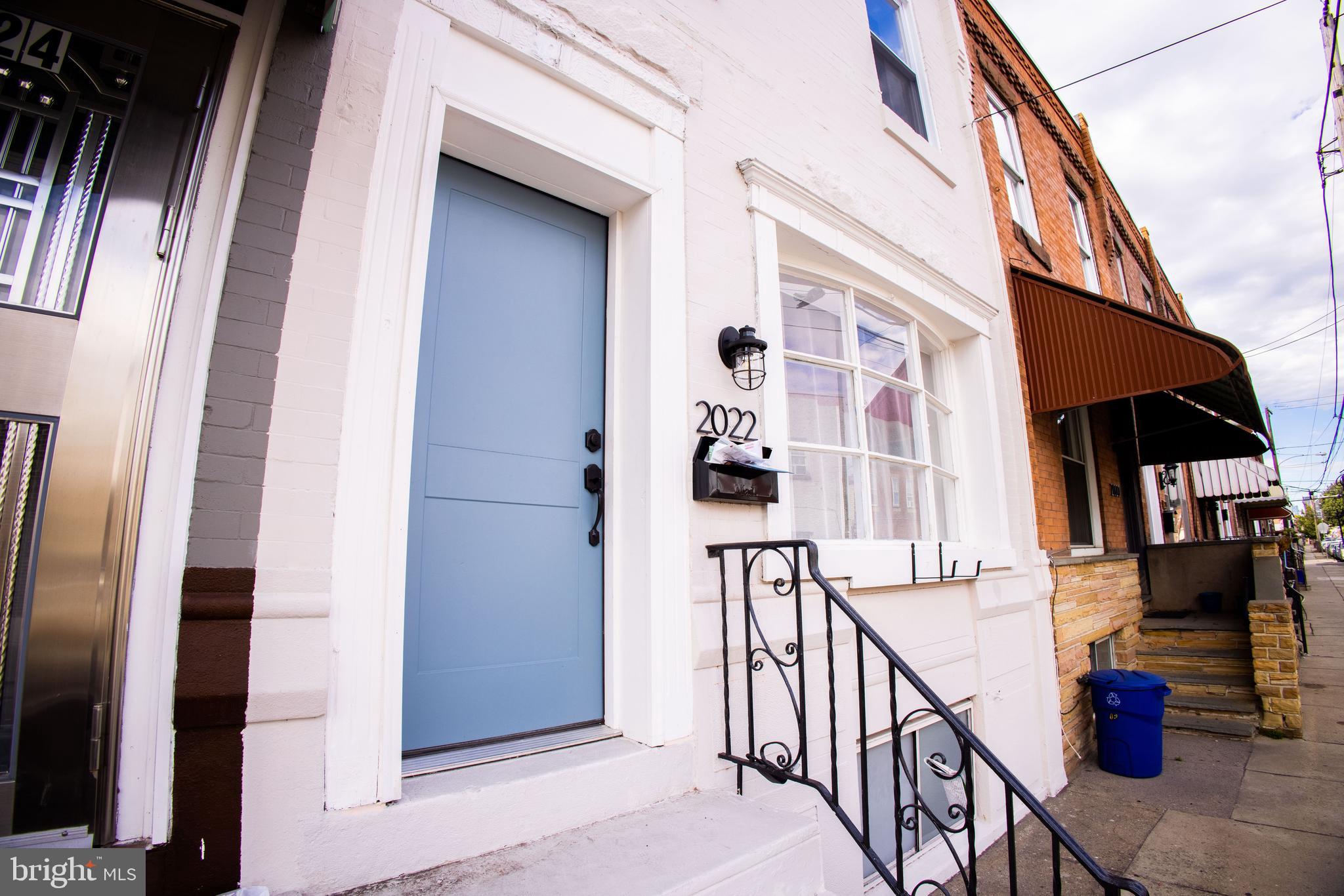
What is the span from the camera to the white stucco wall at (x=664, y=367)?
1625 millimetres

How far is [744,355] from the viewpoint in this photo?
2.77 m

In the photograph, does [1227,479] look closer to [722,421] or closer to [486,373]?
[722,421]

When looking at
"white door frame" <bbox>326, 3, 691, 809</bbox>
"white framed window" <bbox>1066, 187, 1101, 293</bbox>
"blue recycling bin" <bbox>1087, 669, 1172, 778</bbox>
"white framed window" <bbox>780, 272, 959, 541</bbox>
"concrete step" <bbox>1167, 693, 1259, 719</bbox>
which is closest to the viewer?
"white door frame" <bbox>326, 3, 691, 809</bbox>

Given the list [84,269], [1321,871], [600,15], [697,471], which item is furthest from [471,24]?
[1321,871]

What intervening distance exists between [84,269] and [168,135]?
45 cm

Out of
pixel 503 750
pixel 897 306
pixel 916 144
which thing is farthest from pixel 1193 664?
pixel 503 750

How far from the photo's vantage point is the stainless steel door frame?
1.40m

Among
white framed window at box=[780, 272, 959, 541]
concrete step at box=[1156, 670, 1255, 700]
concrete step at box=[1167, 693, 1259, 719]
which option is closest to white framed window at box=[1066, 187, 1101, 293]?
concrete step at box=[1156, 670, 1255, 700]

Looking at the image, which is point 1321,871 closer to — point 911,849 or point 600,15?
point 911,849

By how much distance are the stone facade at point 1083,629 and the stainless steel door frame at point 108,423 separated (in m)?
5.79

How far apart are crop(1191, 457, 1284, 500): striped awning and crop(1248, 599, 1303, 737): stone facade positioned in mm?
9469

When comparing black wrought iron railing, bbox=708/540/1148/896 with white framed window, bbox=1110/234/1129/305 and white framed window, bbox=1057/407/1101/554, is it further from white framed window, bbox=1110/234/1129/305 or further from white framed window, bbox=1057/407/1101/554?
white framed window, bbox=1110/234/1129/305

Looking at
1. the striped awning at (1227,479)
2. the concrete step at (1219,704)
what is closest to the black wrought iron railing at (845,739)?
the concrete step at (1219,704)

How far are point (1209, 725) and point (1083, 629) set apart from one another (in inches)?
61.8
